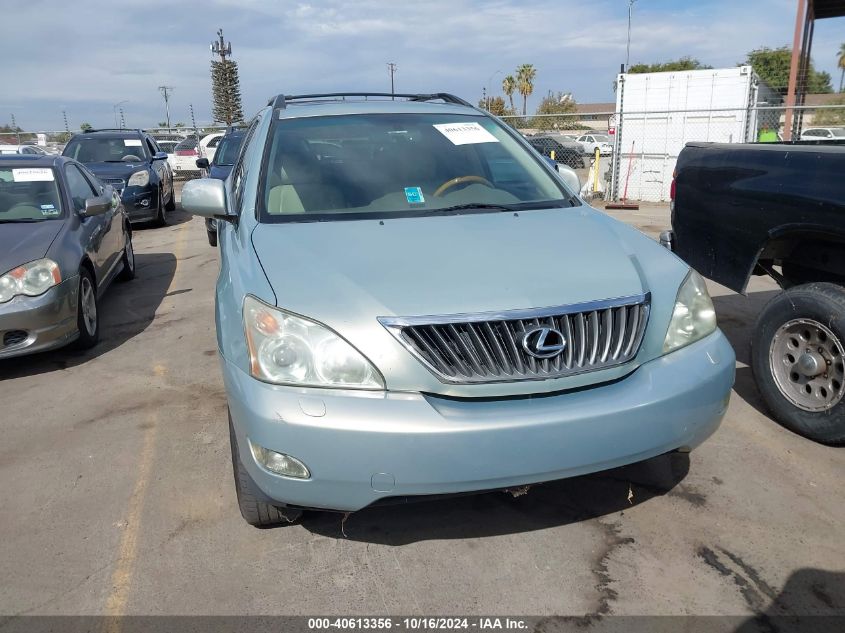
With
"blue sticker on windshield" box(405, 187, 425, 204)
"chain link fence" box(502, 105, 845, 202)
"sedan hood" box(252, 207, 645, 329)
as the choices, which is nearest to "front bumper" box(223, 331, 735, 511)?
"sedan hood" box(252, 207, 645, 329)

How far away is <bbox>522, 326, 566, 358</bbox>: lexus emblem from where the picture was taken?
2.30 meters

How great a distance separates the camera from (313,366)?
7.49ft

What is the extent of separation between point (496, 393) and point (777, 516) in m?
1.54

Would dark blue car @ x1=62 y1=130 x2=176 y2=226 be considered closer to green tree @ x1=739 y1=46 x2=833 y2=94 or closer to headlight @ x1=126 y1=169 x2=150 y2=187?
headlight @ x1=126 y1=169 x2=150 y2=187

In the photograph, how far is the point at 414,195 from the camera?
11.1ft

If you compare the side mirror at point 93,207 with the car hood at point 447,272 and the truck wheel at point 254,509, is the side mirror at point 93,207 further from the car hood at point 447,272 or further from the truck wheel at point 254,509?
the truck wheel at point 254,509

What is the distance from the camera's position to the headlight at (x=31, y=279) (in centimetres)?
461

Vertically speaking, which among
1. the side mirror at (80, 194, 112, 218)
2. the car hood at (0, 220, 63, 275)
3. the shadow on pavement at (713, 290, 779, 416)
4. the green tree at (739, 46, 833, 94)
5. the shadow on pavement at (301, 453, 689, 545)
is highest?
the green tree at (739, 46, 833, 94)

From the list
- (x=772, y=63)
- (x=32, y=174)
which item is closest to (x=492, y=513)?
(x=32, y=174)

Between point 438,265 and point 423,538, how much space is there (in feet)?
3.71

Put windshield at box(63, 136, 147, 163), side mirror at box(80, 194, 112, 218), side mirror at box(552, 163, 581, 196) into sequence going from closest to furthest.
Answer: side mirror at box(552, 163, 581, 196) → side mirror at box(80, 194, 112, 218) → windshield at box(63, 136, 147, 163)

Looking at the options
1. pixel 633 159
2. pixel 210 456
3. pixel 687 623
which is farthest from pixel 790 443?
pixel 633 159

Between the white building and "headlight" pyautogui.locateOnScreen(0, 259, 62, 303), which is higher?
the white building

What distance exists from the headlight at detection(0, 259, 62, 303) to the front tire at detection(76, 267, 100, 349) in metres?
0.28
